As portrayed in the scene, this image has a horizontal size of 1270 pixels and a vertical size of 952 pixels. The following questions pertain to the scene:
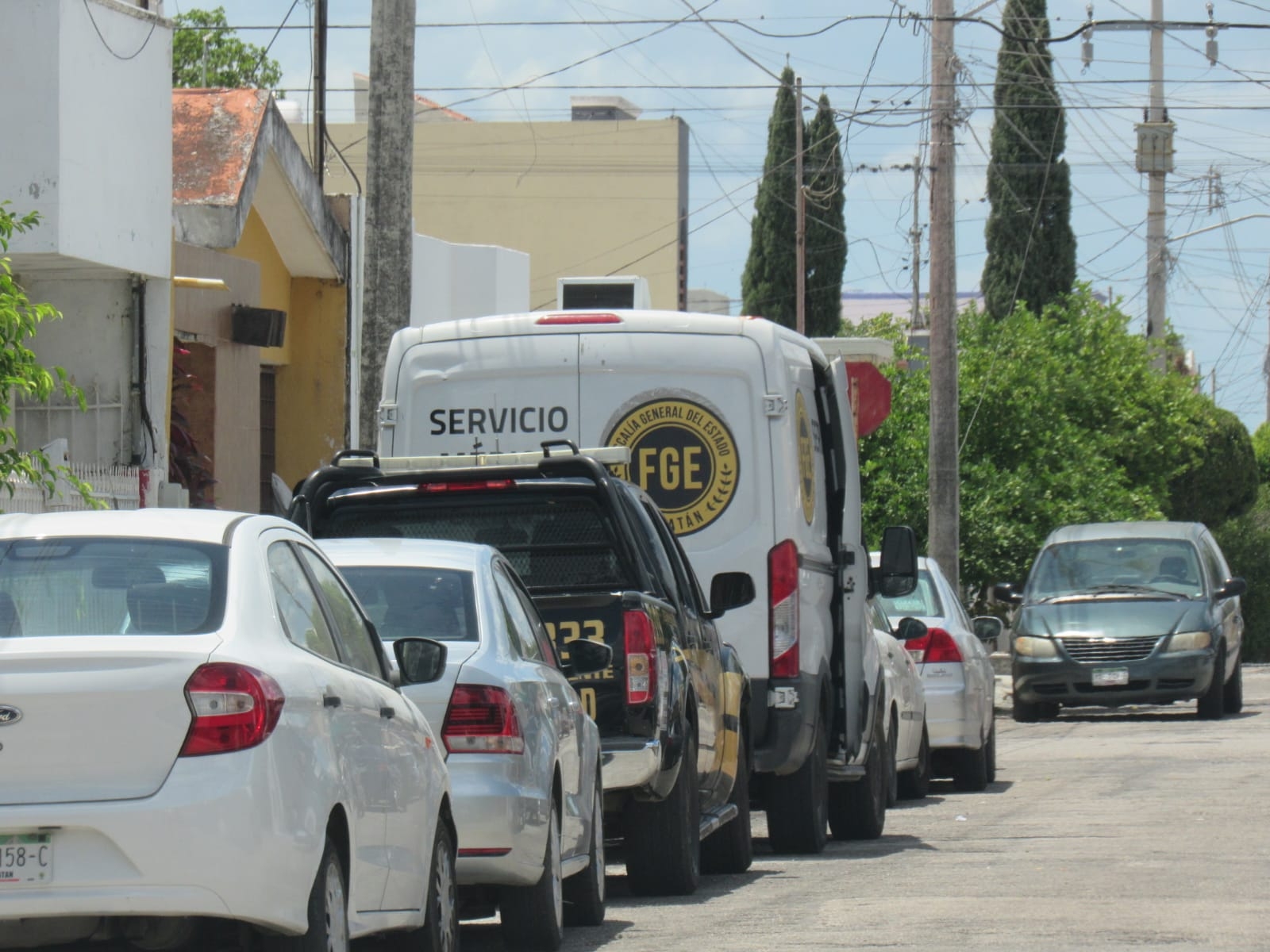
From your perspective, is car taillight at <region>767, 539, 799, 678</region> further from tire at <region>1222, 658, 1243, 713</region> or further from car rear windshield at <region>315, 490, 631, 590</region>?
tire at <region>1222, 658, 1243, 713</region>

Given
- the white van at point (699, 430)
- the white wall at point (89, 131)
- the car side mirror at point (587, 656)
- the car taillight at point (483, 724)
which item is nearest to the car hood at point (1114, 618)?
the white wall at point (89, 131)

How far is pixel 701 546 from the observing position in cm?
1170

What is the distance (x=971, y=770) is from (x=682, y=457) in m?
6.19

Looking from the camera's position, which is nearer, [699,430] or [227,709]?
[227,709]

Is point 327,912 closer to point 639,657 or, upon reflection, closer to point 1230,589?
point 639,657

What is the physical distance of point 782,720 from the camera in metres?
11.7

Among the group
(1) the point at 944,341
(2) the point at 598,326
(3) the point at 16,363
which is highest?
(1) the point at 944,341

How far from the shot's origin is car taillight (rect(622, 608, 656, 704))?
31.3ft

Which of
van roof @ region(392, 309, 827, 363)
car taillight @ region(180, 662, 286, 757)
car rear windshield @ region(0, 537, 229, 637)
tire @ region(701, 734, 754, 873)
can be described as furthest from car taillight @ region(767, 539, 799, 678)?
car taillight @ region(180, 662, 286, 757)

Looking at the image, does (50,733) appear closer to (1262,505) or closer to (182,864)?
(182,864)

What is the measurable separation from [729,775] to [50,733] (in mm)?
5833

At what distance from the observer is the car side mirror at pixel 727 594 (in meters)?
11.1

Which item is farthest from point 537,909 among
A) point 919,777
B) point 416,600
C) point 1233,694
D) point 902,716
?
point 1233,694

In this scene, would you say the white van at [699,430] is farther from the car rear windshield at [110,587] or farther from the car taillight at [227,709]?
the car taillight at [227,709]
